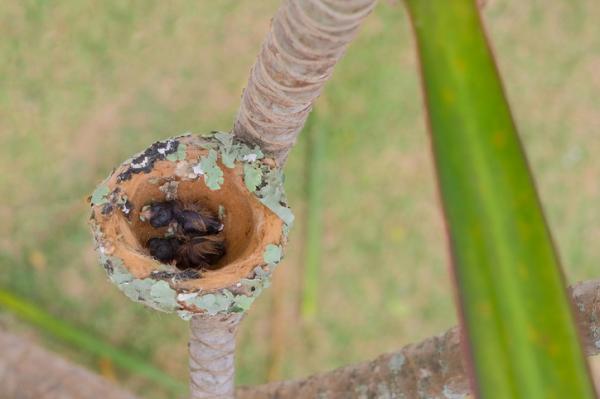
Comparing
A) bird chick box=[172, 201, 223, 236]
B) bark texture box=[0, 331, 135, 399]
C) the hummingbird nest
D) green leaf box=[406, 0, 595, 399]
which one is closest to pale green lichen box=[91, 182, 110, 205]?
the hummingbird nest

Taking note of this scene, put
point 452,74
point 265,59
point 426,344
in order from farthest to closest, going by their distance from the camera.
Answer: point 426,344
point 265,59
point 452,74

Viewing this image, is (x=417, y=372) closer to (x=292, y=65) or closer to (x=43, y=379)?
(x=292, y=65)

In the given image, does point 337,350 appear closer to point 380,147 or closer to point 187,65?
point 380,147

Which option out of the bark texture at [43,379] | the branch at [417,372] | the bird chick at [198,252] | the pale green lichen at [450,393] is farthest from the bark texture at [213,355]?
the bark texture at [43,379]

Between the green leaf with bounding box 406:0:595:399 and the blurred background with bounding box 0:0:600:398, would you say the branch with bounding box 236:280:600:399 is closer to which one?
the green leaf with bounding box 406:0:595:399

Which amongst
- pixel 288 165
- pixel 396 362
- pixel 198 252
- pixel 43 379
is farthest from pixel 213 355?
pixel 288 165

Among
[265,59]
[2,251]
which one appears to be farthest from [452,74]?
[2,251]
